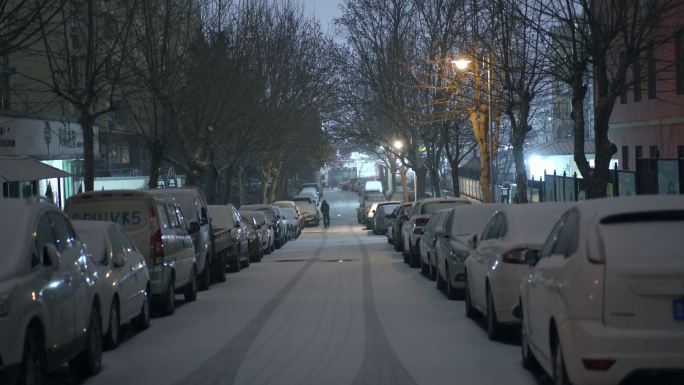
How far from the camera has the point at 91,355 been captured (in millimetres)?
10680

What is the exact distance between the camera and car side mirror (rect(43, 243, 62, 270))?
30.0 ft

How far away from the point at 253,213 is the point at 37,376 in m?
26.2

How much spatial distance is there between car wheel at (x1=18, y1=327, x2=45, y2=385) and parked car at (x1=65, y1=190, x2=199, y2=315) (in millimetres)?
7001

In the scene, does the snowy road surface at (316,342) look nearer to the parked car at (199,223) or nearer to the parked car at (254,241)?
the parked car at (199,223)

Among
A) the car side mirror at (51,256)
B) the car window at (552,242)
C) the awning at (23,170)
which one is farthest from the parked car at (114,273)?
the awning at (23,170)

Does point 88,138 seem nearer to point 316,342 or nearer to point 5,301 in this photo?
point 316,342

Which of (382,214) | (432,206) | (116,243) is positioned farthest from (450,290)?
(382,214)

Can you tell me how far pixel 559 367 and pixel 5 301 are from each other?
4.30 m

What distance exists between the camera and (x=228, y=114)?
41438 millimetres

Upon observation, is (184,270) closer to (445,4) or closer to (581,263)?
(581,263)

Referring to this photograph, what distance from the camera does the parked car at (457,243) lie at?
1725 centimetres

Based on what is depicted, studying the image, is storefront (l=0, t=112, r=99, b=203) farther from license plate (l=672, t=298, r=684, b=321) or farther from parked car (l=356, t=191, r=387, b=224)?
parked car (l=356, t=191, r=387, b=224)

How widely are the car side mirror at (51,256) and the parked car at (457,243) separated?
8.47 m

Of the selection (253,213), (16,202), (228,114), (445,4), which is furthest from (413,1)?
(16,202)
